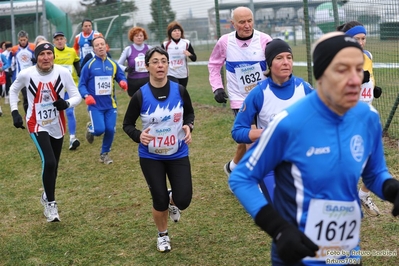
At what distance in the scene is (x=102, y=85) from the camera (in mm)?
9883

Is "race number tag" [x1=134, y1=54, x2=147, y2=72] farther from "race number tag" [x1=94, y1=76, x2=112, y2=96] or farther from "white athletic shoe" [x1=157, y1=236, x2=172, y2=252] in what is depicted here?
"white athletic shoe" [x1=157, y1=236, x2=172, y2=252]

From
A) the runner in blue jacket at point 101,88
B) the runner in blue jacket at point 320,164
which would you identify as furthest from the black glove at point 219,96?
the runner in blue jacket at point 320,164

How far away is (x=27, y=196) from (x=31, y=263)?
109 inches

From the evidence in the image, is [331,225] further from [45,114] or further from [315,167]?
[45,114]

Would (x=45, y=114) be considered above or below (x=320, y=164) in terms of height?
above

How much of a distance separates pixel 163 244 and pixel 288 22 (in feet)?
44.6

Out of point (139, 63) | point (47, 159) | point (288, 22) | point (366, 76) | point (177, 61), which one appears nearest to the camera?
point (366, 76)

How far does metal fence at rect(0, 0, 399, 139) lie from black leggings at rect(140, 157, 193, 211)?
4.16m

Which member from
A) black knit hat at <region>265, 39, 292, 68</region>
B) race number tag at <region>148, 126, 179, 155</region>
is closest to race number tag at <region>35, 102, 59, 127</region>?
race number tag at <region>148, 126, 179, 155</region>

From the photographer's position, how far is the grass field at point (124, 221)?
573 cm

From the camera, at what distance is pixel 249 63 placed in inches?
272

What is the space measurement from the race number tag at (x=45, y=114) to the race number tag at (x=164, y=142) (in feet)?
5.58

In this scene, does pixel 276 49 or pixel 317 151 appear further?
pixel 276 49

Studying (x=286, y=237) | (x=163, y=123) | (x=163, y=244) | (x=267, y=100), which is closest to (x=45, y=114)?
(x=163, y=123)
